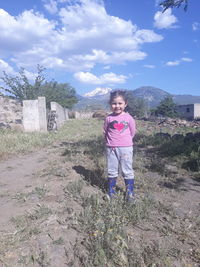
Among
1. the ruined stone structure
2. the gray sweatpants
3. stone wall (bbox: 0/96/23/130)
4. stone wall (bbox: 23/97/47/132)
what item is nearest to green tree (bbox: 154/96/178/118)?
the ruined stone structure

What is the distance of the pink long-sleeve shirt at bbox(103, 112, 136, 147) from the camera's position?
3.02 metres

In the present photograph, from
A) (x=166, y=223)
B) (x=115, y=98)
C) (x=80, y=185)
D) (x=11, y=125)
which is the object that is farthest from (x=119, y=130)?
(x=11, y=125)

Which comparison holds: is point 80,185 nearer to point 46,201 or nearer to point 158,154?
point 46,201

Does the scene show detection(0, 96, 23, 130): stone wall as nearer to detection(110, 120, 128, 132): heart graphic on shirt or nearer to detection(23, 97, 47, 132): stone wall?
detection(23, 97, 47, 132): stone wall

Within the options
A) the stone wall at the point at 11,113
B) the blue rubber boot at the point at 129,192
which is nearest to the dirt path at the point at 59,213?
the blue rubber boot at the point at 129,192

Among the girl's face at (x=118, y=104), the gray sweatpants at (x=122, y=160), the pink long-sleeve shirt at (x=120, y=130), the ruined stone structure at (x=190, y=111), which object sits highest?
the ruined stone structure at (x=190, y=111)

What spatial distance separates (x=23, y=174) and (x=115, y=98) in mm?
2585

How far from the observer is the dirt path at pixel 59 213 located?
1973 mm

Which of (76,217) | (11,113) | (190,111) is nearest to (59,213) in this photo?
(76,217)

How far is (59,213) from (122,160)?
1002 millimetres

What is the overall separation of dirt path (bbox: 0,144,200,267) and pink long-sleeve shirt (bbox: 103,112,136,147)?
0.77m

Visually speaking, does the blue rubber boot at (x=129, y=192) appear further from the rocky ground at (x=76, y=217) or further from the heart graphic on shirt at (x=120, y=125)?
the heart graphic on shirt at (x=120, y=125)

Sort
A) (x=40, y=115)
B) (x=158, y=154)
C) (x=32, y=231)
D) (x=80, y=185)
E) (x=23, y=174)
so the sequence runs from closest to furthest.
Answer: (x=32, y=231), (x=80, y=185), (x=23, y=174), (x=158, y=154), (x=40, y=115)

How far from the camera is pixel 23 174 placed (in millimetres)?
4531
